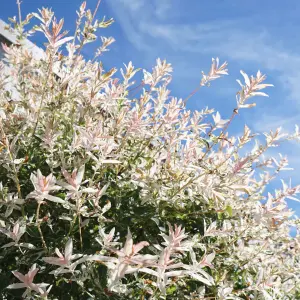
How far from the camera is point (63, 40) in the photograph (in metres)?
2.04

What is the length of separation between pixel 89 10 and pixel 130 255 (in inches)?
62.0

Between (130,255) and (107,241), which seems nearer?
(130,255)

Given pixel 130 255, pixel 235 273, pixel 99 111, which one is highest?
pixel 99 111

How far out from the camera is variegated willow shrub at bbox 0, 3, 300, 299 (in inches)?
73.5

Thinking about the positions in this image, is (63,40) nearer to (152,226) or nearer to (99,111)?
(99,111)

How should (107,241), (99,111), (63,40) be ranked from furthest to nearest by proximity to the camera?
(99,111) < (63,40) < (107,241)

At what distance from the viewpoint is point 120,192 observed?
2123mm

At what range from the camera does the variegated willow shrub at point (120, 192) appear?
1.87 m

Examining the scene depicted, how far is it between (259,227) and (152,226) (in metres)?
0.80

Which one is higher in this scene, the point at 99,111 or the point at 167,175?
the point at 99,111

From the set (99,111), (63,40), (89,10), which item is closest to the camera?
(63,40)

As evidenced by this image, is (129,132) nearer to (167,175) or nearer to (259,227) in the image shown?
(167,175)

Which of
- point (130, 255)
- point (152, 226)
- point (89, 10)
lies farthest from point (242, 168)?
point (89, 10)

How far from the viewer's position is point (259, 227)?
8.67ft
